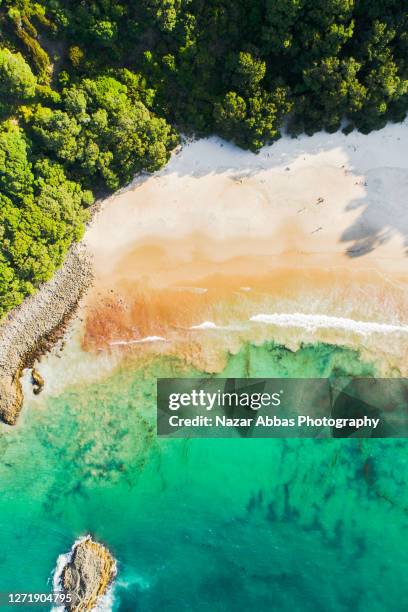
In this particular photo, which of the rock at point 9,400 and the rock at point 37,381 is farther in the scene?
the rock at point 37,381

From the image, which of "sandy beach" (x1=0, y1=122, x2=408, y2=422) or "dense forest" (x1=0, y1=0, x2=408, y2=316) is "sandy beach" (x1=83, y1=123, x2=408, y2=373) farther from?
"dense forest" (x1=0, y1=0, x2=408, y2=316)

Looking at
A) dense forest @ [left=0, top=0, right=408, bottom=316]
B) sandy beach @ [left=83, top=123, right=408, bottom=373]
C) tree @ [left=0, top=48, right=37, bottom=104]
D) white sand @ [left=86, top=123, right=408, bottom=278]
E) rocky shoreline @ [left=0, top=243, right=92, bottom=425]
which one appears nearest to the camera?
tree @ [left=0, top=48, right=37, bottom=104]

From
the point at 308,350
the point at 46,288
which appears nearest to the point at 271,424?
the point at 308,350

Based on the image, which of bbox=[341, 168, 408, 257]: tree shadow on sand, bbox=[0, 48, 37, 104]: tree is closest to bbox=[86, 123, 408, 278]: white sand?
bbox=[341, 168, 408, 257]: tree shadow on sand

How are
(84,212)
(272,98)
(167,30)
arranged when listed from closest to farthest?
1. (167,30)
2. (272,98)
3. (84,212)

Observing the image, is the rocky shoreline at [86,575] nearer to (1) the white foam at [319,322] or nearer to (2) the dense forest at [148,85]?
(2) the dense forest at [148,85]

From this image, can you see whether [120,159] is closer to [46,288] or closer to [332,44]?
[46,288]

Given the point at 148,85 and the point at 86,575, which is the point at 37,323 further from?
the point at 86,575

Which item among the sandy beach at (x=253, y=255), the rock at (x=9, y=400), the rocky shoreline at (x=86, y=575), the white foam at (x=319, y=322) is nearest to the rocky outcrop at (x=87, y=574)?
the rocky shoreline at (x=86, y=575)
